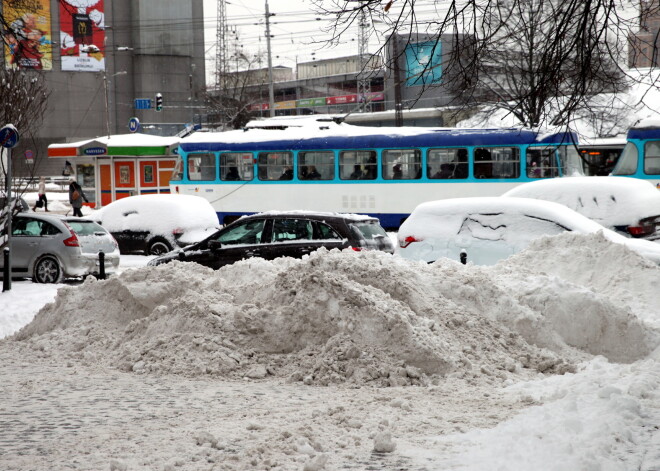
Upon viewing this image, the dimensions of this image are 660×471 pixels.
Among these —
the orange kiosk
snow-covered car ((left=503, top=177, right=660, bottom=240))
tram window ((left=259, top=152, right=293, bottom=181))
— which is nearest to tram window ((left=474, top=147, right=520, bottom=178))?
tram window ((left=259, top=152, right=293, bottom=181))

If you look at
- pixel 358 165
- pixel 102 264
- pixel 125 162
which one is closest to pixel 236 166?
pixel 358 165

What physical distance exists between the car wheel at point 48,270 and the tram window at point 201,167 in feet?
39.5

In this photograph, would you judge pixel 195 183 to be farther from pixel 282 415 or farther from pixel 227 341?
pixel 282 415

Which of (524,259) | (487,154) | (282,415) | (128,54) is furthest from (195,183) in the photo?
(128,54)

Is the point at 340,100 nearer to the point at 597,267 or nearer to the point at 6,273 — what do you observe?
the point at 6,273

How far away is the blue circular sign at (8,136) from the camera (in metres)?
15.0

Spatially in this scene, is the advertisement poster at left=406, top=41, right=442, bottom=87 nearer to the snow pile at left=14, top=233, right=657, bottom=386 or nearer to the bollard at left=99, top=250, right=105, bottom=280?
the snow pile at left=14, top=233, right=657, bottom=386

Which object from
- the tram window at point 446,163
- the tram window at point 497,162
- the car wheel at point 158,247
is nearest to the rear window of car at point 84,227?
the car wheel at point 158,247

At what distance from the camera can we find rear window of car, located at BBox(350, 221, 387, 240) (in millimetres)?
14102

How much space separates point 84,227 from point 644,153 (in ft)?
51.2

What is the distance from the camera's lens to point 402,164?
26141mm

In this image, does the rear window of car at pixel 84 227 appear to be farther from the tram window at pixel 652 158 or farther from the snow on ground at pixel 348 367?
the tram window at pixel 652 158

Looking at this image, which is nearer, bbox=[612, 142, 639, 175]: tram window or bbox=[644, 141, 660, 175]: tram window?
bbox=[644, 141, 660, 175]: tram window

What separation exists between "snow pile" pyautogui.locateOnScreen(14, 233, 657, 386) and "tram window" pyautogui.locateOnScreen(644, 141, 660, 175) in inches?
613
